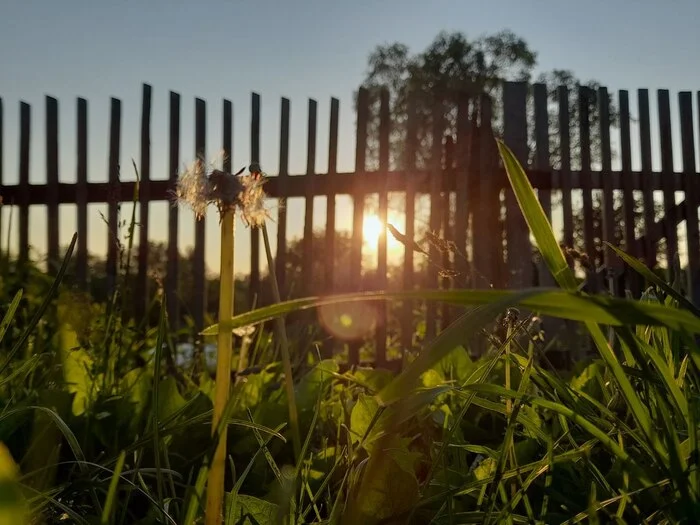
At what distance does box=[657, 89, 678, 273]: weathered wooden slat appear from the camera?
6617mm

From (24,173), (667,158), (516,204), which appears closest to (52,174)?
(24,173)

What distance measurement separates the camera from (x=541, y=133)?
263 inches

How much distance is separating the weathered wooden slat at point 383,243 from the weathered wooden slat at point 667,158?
2.80 m

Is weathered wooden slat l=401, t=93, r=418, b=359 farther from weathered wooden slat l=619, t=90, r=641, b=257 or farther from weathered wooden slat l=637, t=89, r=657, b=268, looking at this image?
weathered wooden slat l=637, t=89, r=657, b=268

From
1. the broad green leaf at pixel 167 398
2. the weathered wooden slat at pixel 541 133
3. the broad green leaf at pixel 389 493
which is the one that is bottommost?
the broad green leaf at pixel 389 493

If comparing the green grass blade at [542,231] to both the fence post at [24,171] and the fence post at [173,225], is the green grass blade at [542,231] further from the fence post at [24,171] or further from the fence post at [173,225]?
the fence post at [24,171]

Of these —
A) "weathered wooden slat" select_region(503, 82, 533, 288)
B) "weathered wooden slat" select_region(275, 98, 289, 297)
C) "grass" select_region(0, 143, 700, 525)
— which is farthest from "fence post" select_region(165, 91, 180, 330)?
"grass" select_region(0, 143, 700, 525)

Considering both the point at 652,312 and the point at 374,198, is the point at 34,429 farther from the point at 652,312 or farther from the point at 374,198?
the point at 374,198

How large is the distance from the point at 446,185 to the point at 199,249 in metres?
2.44

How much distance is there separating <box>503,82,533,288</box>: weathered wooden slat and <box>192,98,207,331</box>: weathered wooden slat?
2815 millimetres

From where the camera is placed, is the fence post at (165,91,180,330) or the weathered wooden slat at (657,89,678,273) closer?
the fence post at (165,91,180,330)

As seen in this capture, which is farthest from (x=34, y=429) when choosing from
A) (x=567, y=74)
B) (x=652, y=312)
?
(x=567, y=74)

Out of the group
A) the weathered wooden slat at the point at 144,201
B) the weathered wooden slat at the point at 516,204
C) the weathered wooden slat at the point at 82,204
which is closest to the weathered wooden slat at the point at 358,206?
the weathered wooden slat at the point at 516,204

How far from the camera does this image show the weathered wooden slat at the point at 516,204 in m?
5.90
